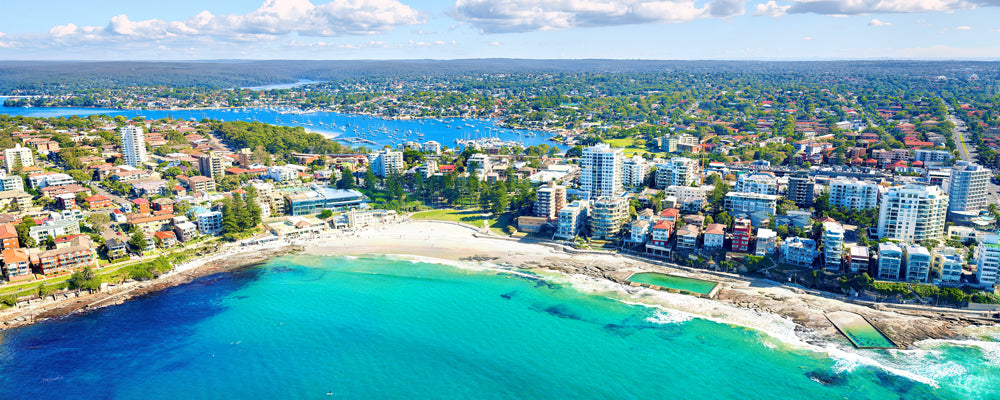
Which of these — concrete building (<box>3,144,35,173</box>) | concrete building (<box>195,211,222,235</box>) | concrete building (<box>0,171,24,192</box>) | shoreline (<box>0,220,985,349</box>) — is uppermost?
concrete building (<box>3,144,35,173</box>)

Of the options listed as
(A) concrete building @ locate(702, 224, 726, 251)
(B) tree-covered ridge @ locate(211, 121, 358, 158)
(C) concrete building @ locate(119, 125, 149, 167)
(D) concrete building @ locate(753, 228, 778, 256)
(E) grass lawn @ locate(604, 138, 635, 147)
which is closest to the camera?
(D) concrete building @ locate(753, 228, 778, 256)

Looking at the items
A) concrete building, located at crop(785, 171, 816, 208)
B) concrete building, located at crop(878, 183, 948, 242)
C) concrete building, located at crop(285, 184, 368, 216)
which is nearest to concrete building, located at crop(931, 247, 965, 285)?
concrete building, located at crop(878, 183, 948, 242)

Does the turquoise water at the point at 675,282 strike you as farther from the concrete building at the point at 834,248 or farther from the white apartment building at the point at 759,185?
the white apartment building at the point at 759,185

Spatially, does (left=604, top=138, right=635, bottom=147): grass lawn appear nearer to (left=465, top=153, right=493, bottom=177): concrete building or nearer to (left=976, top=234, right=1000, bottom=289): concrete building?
(left=465, top=153, right=493, bottom=177): concrete building

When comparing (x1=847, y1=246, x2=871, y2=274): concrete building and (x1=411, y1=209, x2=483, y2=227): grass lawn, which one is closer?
(x1=847, y1=246, x2=871, y2=274): concrete building

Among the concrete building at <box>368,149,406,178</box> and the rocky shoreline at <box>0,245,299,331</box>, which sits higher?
the concrete building at <box>368,149,406,178</box>

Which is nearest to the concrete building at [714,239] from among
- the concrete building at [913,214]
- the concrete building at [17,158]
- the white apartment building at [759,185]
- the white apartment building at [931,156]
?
the concrete building at [913,214]

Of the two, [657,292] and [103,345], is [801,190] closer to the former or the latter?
[657,292]
